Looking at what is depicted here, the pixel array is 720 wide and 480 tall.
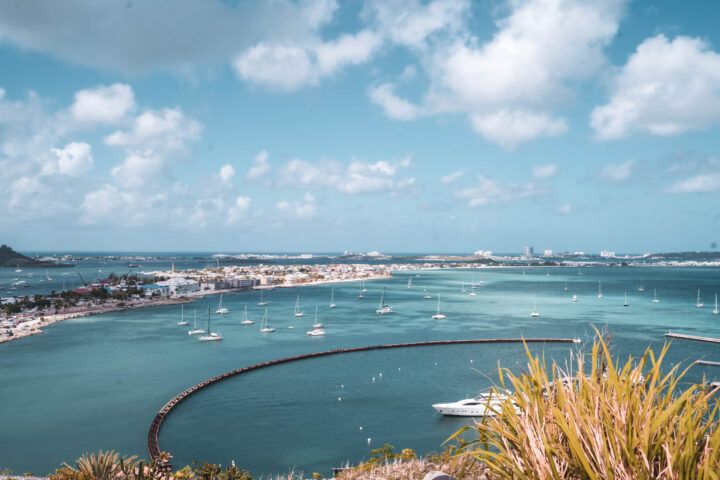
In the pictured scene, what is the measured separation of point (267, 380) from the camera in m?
30.8

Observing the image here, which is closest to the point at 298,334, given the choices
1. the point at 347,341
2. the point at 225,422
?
the point at 347,341

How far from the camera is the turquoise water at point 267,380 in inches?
801

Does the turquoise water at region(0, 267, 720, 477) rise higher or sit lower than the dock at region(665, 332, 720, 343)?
lower

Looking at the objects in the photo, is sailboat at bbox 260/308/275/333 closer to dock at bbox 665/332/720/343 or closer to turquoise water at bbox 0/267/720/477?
turquoise water at bbox 0/267/720/477

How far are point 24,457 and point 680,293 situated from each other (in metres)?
101

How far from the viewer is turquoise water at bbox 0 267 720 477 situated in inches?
801

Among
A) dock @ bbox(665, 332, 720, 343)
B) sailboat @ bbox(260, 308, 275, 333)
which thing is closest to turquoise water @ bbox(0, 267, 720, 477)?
sailboat @ bbox(260, 308, 275, 333)

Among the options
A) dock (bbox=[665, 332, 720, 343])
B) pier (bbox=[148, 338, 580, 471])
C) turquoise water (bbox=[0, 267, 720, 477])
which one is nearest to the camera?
turquoise water (bbox=[0, 267, 720, 477])

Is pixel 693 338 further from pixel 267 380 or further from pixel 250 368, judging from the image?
pixel 250 368

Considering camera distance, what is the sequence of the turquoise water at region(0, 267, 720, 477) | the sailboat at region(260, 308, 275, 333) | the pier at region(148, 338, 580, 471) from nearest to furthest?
the turquoise water at region(0, 267, 720, 477)
the pier at region(148, 338, 580, 471)
the sailboat at region(260, 308, 275, 333)

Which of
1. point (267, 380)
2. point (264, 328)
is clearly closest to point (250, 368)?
point (267, 380)

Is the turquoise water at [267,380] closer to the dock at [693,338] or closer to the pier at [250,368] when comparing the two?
the pier at [250,368]

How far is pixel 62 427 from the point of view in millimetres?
22547

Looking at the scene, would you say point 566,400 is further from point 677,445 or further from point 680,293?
point 680,293
